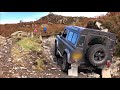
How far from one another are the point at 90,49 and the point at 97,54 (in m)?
0.26

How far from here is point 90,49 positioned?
11148 millimetres

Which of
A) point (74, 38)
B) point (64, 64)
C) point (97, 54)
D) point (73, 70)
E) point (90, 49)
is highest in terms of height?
point (74, 38)

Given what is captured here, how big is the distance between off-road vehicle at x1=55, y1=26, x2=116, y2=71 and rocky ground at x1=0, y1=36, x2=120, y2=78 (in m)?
0.45

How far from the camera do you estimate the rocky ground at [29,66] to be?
11.8 m

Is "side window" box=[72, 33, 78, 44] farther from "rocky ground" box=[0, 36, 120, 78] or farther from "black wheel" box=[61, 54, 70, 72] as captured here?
"rocky ground" box=[0, 36, 120, 78]

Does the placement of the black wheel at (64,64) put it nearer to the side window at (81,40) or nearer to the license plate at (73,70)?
the license plate at (73,70)

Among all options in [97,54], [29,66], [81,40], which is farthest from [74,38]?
[29,66]

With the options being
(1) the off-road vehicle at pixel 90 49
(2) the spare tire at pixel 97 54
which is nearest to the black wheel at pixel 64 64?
(1) the off-road vehicle at pixel 90 49

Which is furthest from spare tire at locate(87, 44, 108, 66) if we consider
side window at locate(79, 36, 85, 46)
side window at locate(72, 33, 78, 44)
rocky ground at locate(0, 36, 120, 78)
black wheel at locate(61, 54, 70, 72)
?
black wheel at locate(61, 54, 70, 72)

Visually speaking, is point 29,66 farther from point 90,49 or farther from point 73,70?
point 90,49
